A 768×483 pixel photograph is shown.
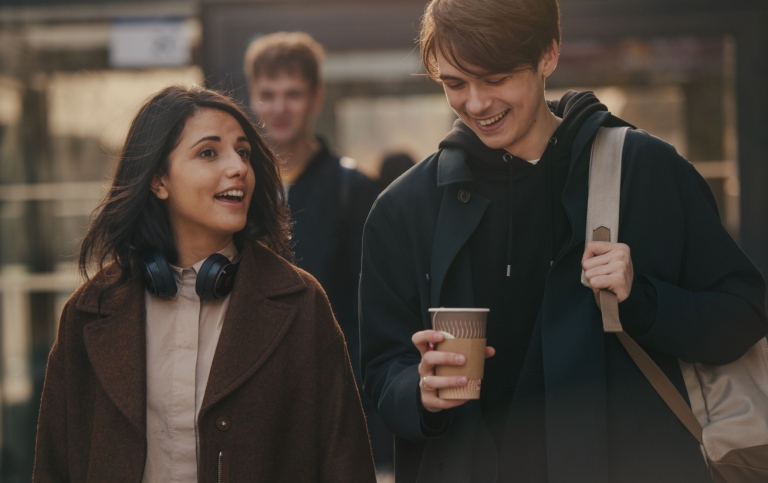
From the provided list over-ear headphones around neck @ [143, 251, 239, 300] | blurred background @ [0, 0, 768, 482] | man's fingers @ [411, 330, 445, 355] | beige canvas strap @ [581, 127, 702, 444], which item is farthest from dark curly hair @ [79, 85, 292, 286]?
blurred background @ [0, 0, 768, 482]

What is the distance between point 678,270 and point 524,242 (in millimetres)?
397

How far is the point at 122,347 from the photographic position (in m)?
2.89

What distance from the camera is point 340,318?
→ 4074mm

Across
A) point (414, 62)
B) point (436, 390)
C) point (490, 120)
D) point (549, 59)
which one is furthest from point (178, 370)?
point (414, 62)

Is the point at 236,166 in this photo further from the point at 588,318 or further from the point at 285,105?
the point at 285,105

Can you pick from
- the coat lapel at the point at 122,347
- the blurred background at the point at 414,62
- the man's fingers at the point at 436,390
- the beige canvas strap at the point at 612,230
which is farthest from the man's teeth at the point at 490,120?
the blurred background at the point at 414,62

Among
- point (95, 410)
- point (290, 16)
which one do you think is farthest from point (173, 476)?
point (290, 16)

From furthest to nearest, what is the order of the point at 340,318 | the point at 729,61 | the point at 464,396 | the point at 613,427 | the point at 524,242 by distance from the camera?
the point at 729,61 → the point at 340,318 → the point at 524,242 → the point at 613,427 → the point at 464,396

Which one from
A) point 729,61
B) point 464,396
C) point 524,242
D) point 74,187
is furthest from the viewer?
point 74,187

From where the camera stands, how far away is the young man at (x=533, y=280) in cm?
257

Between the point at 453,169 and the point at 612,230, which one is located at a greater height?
the point at 453,169

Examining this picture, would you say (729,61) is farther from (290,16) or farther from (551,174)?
(551,174)

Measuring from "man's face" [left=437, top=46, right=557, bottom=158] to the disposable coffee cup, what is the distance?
0.56 metres

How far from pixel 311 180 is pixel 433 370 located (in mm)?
1991
